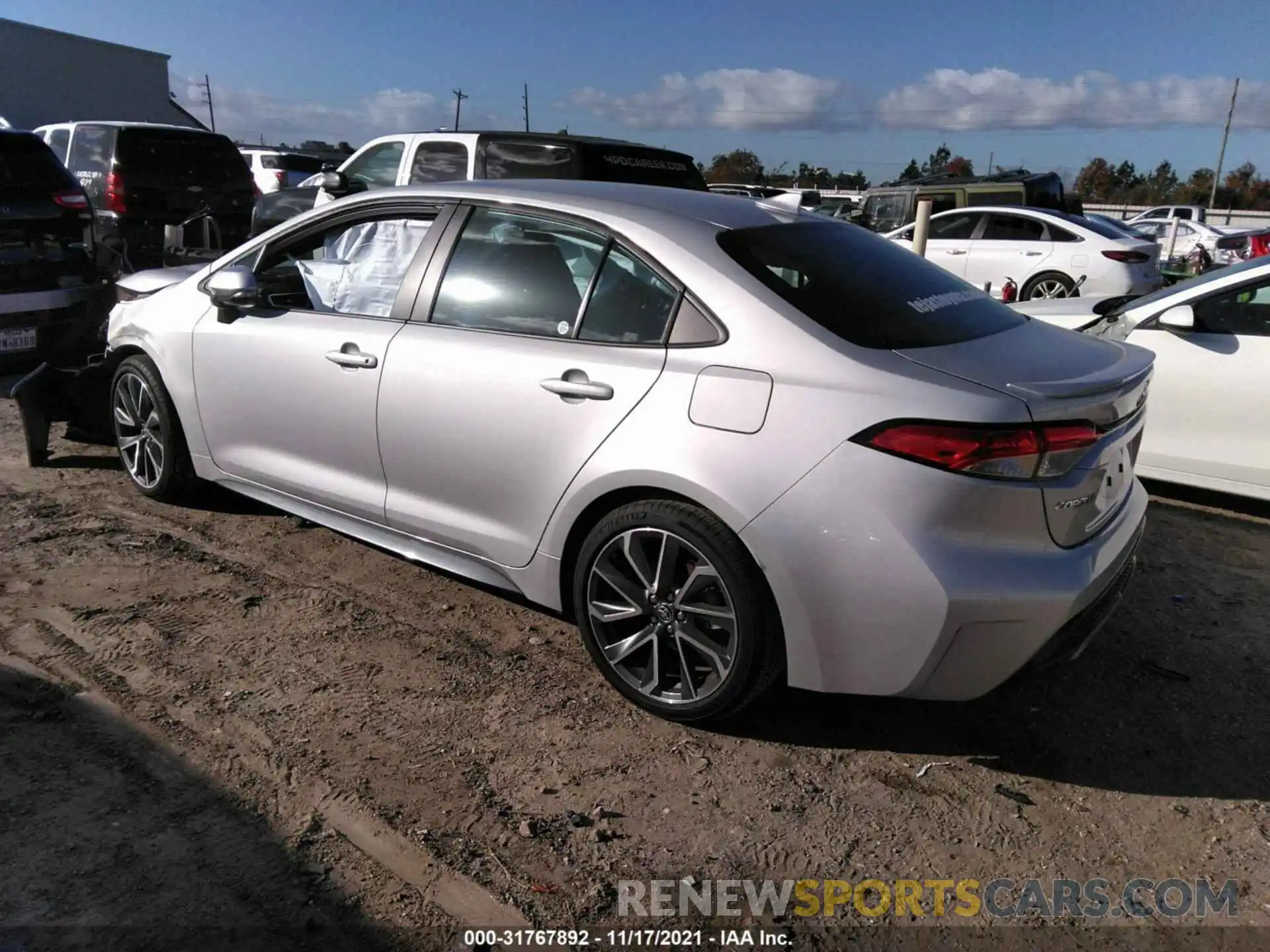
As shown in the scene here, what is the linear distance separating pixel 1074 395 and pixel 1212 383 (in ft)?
9.95

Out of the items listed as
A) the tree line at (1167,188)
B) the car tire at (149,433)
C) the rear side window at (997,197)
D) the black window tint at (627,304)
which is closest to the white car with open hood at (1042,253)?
the rear side window at (997,197)

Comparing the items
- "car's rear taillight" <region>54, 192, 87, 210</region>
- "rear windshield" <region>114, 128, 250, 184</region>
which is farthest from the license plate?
"rear windshield" <region>114, 128, 250, 184</region>

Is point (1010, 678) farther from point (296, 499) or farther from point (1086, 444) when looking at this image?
point (296, 499)

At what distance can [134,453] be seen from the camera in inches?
190

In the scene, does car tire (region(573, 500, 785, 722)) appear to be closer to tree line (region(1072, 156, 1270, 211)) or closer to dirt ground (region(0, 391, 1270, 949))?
dirt ground (region(0, 391, 1270, 949))

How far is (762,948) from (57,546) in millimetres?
3603

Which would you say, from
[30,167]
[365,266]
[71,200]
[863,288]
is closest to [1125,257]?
[863,288]

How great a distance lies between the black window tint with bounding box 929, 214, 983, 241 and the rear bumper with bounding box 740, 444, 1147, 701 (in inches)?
420

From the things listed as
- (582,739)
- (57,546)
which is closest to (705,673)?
(582,739)

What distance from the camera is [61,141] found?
11.8 metres

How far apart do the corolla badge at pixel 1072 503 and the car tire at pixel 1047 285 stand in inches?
371

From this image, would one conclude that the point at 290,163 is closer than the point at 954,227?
No

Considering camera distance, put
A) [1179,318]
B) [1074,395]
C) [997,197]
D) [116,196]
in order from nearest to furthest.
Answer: [1074,395] < [1179,318] < [116,196] < [997,197]

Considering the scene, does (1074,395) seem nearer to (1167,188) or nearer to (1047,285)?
(1047,285)
